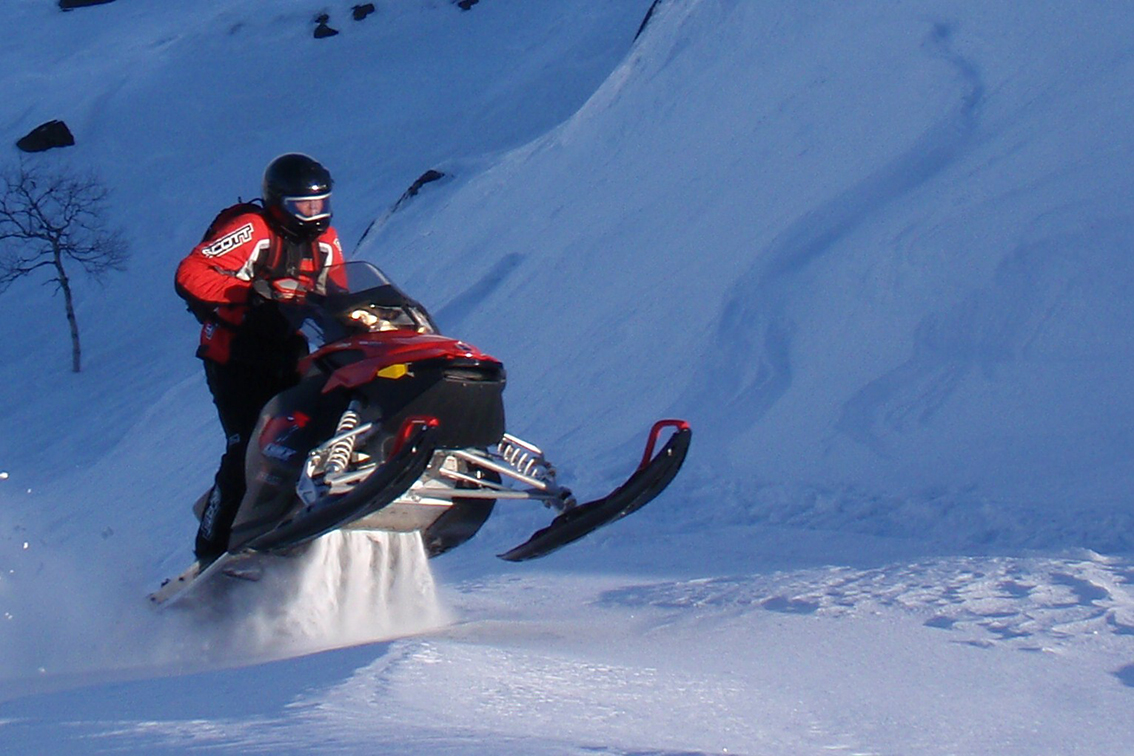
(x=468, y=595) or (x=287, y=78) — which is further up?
(x=287, y=78)

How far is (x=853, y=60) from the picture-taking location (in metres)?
12.3

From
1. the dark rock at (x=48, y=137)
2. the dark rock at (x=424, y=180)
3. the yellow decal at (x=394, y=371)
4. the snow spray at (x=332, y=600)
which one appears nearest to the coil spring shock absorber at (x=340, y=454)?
the yellow decal at (x=394, y=371)

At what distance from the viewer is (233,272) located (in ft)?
16.4

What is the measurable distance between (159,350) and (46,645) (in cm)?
1875

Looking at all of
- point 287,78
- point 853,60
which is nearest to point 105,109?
point 287,78

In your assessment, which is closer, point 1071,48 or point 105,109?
point 1071,48

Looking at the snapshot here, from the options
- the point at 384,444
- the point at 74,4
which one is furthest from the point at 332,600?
the point at 74,4

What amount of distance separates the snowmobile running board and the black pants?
1167 millimetres

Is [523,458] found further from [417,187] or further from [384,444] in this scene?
[417,187]

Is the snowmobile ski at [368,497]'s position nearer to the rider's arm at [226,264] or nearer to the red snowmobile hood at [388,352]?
the red snowmobile hood at [388,352]

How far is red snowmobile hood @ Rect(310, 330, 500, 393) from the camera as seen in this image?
4.36 metres

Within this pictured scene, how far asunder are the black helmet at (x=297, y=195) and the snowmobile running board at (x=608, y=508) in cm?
150

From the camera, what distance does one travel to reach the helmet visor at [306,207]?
16.3 feet

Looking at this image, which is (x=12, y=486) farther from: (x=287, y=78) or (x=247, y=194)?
(x=287, y=78)
